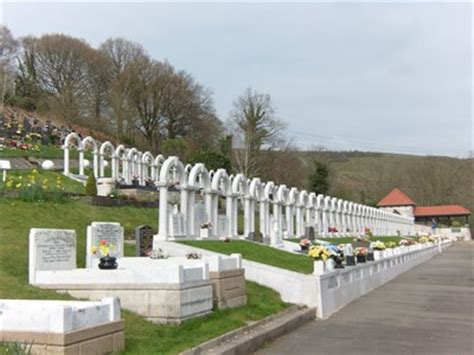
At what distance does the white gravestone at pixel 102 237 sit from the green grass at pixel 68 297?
0.57 metres

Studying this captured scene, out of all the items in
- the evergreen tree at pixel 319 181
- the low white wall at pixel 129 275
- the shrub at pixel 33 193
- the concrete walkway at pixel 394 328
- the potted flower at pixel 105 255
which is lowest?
the concrete walkway at pixel 394 328

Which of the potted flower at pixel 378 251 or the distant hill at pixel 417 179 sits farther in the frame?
the distant hill at pixel 417 179

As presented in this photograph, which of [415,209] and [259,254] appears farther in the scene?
[415,209]

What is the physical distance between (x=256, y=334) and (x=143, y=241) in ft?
20.6

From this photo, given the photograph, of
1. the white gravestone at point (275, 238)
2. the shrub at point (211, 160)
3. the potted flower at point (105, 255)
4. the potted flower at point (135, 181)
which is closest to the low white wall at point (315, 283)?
the potted flower at point (105, 255)

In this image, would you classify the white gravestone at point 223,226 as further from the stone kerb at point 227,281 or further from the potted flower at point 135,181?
the stone kerb at point 227,281

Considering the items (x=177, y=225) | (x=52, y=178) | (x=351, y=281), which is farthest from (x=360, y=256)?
(x=52, y=178)

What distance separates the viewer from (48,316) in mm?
7449

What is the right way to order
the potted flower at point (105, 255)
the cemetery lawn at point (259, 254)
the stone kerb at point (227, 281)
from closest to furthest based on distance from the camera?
the potted flower at point (105, 255)
the stone kerb at point (227, 281)
the cemetery lawn at point (259, 254)

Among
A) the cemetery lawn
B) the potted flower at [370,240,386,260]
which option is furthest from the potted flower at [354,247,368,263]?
the potted flower at [370,240,386,260]

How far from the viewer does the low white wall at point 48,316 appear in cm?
739

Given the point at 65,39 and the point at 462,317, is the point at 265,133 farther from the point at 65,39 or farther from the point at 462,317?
the point at 462,317

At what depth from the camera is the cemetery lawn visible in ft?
64.1

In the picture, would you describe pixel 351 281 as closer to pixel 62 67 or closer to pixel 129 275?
pixel 129 275
